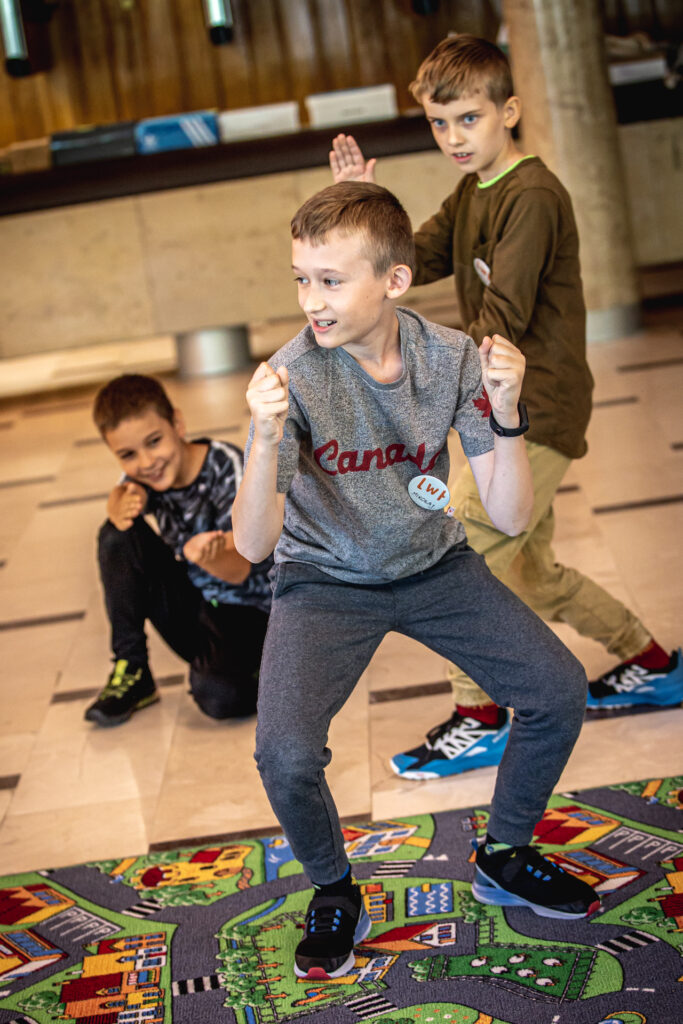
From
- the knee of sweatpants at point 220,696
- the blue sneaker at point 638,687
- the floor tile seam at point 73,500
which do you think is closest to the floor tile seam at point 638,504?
the blue sneaker at point 638,687

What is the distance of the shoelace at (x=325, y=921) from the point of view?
1740mm

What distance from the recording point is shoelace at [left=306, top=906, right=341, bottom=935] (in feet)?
5.71

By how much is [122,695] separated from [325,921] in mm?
1116

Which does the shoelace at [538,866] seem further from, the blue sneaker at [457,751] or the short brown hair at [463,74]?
the short brown hair at [463,74]

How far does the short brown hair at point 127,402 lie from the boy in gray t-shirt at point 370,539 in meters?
0.87

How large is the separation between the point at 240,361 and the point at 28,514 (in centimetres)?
225

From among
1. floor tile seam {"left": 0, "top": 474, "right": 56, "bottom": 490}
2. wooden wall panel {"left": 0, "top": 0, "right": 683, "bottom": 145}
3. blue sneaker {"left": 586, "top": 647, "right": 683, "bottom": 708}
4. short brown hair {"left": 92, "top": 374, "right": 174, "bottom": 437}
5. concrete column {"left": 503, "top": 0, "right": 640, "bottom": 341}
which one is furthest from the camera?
wooden wall panel {"left": 0, "top": 0, "right": 683, "bottom": 145}

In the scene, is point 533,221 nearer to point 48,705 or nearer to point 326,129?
point 48,705

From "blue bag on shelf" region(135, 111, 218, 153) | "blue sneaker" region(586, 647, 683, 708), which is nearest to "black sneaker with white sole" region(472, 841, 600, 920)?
"blue sneaker" region(586, 647, 683, 708)

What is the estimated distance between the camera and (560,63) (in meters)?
5.21

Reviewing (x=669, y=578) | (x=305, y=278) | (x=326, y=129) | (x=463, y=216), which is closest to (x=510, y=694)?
(x=305, y=278)

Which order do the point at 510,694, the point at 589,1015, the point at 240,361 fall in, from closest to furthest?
1. the point at 589,1015
2. the point at 510,694
3. the point at 240,361

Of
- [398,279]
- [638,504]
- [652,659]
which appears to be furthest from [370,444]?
[638,504]

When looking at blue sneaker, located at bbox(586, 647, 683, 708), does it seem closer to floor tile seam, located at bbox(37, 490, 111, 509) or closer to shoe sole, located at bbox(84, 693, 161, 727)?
shoe sole, located at bbox(84, 693, 161, 727)
